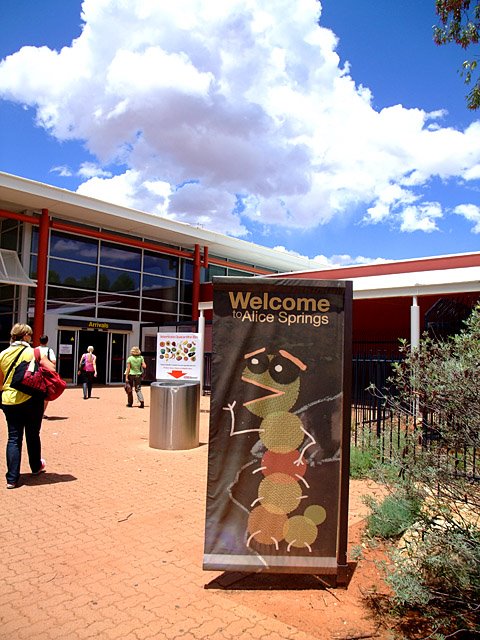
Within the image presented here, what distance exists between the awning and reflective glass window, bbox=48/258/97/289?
122 cm

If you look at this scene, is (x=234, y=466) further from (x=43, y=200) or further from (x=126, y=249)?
(x=126, y=249)

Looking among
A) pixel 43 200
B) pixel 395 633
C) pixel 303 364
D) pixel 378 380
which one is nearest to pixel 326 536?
pixel 395 633

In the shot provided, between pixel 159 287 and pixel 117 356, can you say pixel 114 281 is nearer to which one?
pixel 159 287

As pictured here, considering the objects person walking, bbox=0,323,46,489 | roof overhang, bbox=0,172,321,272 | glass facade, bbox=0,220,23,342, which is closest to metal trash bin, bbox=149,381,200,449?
person walking, bbox=0,323,46,489

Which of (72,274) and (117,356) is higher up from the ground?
(72,274)

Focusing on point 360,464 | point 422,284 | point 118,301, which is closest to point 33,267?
point 118,301

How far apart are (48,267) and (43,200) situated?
2.79 metres

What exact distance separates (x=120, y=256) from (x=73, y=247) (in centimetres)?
238

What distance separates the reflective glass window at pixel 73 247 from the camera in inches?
836

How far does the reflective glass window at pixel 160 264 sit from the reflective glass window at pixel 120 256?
1.43 ft

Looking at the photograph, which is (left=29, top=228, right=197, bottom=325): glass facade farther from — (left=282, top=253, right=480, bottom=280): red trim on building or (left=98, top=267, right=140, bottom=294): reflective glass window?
(left=282, top=253, right=480, bottom=280): red trim on building

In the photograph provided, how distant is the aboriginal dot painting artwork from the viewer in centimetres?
362

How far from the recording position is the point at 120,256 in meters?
23.6

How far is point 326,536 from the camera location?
3627 mm
